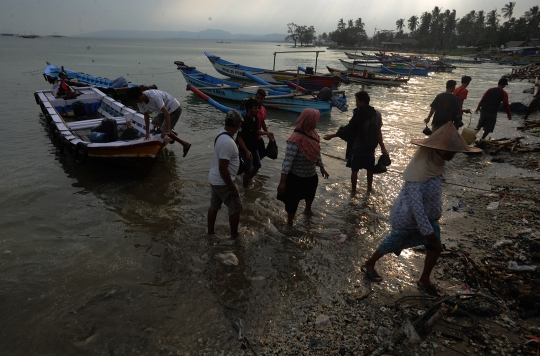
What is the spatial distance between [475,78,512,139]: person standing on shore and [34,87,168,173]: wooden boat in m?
8.42

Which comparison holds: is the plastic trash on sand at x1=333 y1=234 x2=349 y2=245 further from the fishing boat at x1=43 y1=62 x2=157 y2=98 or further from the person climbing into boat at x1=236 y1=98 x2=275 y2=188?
the fishing boat at x1=43 y1=62 x2=157 y2=98

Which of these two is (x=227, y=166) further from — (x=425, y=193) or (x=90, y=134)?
(x=90, y=134)

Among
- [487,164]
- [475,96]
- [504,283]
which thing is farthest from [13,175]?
[475,96]

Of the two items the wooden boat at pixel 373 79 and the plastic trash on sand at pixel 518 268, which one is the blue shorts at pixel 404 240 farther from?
the wooden boat at pixel 373 79

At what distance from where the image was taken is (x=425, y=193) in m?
3.12

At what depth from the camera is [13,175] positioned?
751cm

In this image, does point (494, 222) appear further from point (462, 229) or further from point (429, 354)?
point (429, 354)

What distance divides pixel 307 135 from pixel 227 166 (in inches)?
46.3

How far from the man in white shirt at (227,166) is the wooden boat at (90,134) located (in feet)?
10.7

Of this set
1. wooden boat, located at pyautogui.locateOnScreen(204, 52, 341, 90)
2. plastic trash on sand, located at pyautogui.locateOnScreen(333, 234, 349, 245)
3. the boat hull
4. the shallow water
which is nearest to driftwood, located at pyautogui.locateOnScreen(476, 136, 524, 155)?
the shallow water

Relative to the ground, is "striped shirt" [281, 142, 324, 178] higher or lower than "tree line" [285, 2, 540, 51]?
lower

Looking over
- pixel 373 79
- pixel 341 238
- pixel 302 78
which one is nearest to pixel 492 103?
pixel 341 238

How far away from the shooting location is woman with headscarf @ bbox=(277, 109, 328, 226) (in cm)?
424

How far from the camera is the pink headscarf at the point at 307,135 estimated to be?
418 cm
